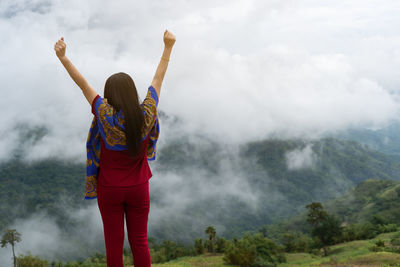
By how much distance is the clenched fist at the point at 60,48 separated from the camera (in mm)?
2852

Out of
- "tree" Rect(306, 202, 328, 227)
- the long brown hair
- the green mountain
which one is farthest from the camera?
the green mountain

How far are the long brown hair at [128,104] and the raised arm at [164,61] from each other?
1.02ft

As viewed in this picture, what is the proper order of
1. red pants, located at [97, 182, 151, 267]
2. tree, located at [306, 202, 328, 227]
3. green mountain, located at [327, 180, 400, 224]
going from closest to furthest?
red pants, located at [97, 182, 151, 267]
tree, located at [306, 202, 328, 227]
green mountain, located at [327, 180, 400, 224]

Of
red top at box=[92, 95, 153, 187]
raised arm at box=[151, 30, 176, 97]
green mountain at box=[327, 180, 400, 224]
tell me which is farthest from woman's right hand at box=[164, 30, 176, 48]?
green mountain at box=[327, 180, 400, 224]

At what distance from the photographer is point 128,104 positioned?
8.71 feet

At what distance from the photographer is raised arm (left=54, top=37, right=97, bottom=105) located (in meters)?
2.79

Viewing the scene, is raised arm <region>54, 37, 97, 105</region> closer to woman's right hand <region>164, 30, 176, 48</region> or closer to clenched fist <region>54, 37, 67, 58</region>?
clenched fist <region>54, 37, 67, 58</region>

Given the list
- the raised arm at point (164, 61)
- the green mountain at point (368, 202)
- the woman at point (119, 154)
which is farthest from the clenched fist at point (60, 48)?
the green mountain at point (368, 202)

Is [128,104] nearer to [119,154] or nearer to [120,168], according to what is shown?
[119,154]

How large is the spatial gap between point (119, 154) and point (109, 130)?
0.75 feet

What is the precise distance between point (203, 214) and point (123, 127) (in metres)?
190

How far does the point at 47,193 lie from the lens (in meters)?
177

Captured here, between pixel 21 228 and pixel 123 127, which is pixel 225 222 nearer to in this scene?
pixel 21 228

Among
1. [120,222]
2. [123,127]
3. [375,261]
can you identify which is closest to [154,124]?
[123,127]
